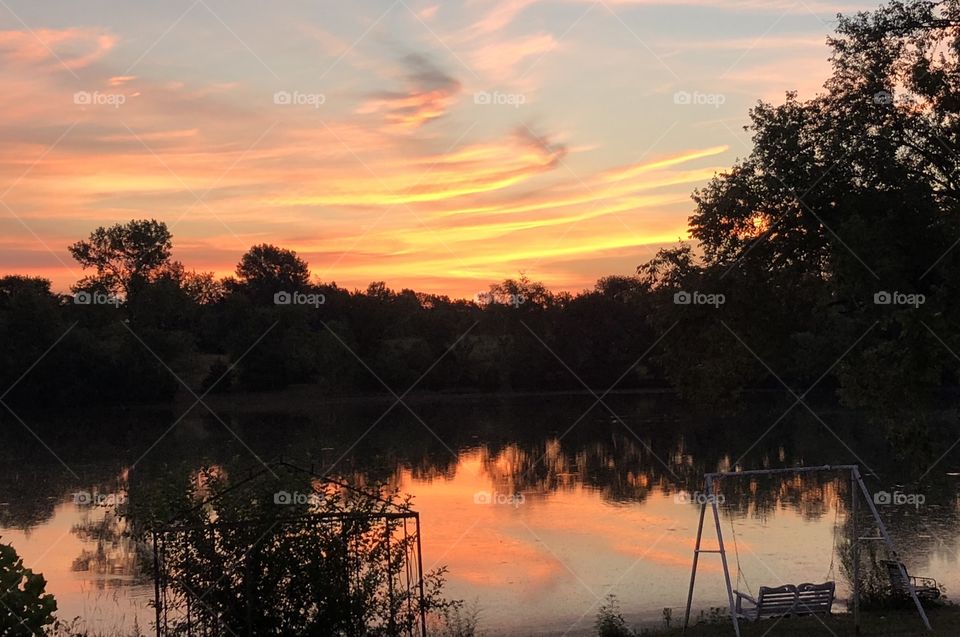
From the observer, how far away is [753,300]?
23.0 meters

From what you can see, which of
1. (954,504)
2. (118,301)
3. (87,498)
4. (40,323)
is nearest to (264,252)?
(118,301)

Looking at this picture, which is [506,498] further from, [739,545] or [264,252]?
[264,252]

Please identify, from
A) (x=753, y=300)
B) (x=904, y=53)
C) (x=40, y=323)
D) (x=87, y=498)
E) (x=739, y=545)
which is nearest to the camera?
(x=904, y=53)

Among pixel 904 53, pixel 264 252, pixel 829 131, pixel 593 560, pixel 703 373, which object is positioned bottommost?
pixel 593 560

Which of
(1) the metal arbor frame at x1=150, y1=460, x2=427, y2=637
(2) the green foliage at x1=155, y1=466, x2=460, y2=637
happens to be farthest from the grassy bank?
(2) the green foliage at x1=155, y1=466, x2=460, y2=637

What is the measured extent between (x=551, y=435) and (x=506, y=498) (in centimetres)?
2195
